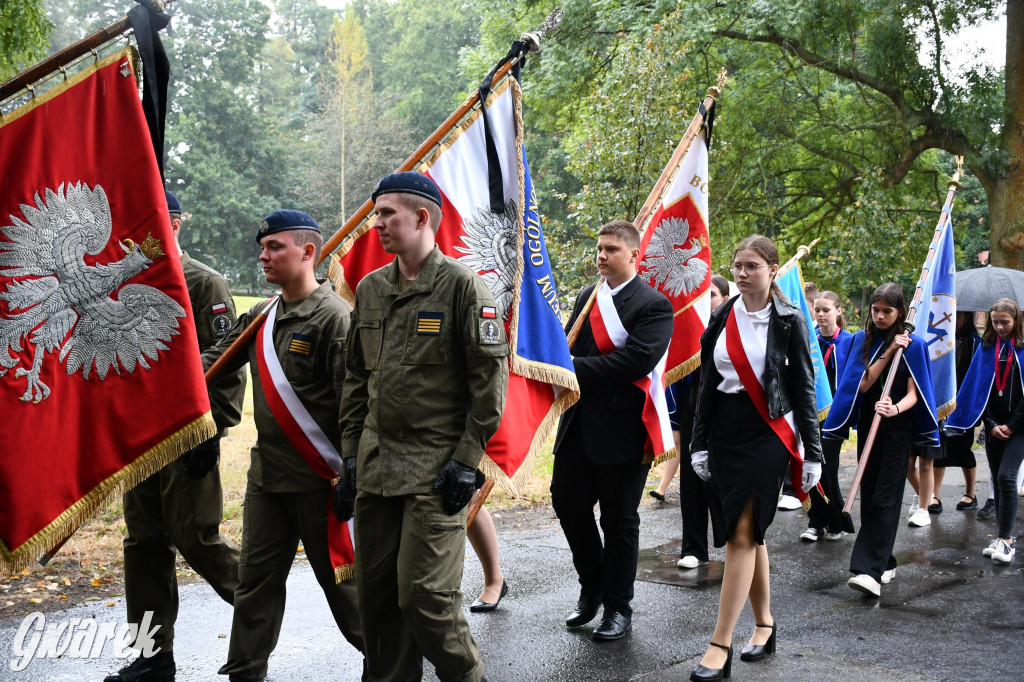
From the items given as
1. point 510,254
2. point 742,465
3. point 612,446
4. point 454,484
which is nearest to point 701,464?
point 742,465

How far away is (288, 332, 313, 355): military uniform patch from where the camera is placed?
4.45m

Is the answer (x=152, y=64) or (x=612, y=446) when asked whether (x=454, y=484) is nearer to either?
(x=612, y=446)

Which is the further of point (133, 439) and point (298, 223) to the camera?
point (298, 223)

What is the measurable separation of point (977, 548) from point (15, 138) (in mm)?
7448

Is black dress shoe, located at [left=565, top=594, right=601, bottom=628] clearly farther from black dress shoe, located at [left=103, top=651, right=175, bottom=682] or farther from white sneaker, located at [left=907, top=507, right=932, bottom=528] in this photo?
white sneaker, located at [left=907, top=507, right=932, bottom=528]

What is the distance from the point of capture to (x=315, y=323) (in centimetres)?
447

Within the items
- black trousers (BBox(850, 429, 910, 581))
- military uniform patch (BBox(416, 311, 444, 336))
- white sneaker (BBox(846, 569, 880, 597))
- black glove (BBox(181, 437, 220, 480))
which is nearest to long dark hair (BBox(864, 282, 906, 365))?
black trousers (BBox(850, 429, 910, 581))

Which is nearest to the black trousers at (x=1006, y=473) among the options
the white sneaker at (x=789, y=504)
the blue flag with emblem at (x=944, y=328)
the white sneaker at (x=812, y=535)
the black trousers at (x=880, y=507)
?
the blue flag with emblem at (x=944, y=328)

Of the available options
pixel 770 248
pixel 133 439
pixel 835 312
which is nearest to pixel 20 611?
pixel 133 439

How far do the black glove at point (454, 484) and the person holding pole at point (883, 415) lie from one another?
11.2 ft

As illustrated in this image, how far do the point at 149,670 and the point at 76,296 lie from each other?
188 cm

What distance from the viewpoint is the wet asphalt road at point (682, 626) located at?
15.9 ft

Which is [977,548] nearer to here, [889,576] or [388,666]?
[889,576]

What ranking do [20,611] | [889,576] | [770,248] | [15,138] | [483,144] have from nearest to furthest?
1. [15,138]
2. [770,248]
3. [483,144]
4. [20,611]
5. [889,576]
